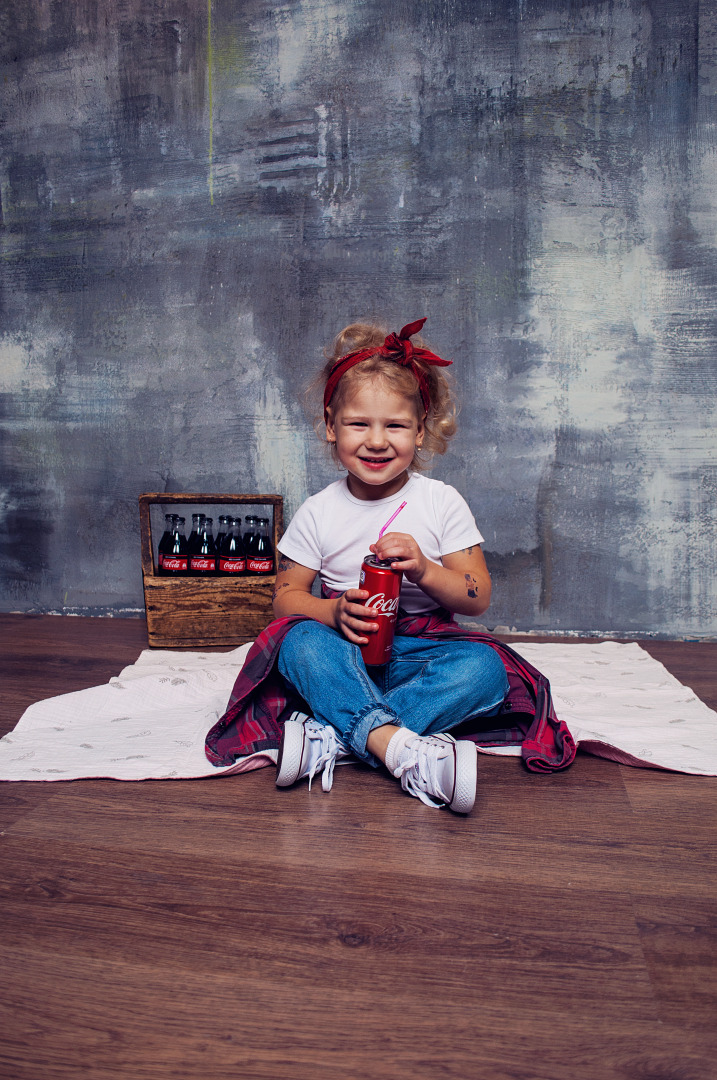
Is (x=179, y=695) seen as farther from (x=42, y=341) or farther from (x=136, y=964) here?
(x=42, y=341)

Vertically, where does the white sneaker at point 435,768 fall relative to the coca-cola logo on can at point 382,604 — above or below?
below

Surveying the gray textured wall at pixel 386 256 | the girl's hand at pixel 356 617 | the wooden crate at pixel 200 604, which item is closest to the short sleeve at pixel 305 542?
the girl's hand at pixel 356 617

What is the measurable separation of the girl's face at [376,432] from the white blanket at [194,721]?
631mm

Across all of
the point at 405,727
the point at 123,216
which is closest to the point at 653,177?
the point at 123,216

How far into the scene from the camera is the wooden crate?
2396mm

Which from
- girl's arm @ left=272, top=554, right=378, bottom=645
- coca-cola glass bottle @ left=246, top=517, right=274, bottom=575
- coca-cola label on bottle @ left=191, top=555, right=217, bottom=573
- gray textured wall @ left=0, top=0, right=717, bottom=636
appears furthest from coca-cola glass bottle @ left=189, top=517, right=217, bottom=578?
girl's arm @ left=272, top=554, right=378, bottom=645

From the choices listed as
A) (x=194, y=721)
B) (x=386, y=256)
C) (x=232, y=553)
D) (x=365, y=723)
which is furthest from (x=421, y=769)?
(x=386, y=256)

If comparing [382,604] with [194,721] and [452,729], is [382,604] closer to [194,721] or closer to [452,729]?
[452,729]

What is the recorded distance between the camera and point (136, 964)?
0.89m

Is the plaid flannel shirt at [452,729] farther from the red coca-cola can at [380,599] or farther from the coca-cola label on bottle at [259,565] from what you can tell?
the coca-cola label on bottle at [259,565]

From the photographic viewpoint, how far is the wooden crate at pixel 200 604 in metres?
2.40

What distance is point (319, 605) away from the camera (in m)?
1.52

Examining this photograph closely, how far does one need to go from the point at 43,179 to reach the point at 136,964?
2873 mm

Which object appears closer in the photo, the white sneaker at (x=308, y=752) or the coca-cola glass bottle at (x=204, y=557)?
the white sneaker at (x=308, y=752)
